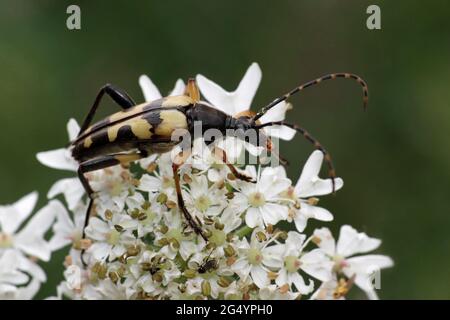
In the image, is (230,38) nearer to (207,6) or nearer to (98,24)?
(207,6)

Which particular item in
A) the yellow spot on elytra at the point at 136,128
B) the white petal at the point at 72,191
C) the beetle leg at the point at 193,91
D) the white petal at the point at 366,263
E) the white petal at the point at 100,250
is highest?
the beetle leg at the point at 193,91

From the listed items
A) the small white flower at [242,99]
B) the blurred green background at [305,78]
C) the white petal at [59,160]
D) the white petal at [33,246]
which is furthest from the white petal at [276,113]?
the blurred green background at [305,78]

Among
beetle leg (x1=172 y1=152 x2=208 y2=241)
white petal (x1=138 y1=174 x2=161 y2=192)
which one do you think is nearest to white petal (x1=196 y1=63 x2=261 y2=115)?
beetle leg (x1=172 y1=152 x2=208 y2=241)

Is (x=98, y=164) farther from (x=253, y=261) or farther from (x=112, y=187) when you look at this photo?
(x=253, y=261)

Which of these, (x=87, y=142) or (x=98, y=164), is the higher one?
(x=87, y=142)

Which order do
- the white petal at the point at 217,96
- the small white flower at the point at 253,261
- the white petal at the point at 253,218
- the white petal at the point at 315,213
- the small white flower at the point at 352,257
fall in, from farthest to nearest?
the white petal at the point at 217,96 < the small white flower at the point at 352,257 < the white petal at the point at 315,213 < the white petal at the point at 253,218 < the small white flower at the point at 253,261

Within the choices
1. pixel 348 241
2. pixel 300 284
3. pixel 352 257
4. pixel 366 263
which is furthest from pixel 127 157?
pixel 366 263

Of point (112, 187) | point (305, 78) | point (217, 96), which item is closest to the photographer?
point (112, 187)

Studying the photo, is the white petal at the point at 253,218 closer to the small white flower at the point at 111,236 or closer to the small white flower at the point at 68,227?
the small white flower at the point at 111,236
